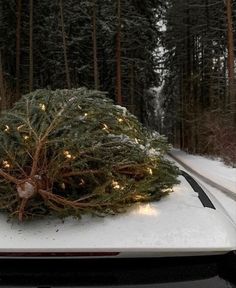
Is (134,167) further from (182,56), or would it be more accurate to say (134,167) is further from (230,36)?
(182,56)

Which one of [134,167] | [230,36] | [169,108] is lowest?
[169,108]

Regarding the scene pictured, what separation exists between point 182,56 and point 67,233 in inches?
1869

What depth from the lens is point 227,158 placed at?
23516mm

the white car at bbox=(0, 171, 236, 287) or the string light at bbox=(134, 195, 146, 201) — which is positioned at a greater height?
the string light at bbox=(134, 195, 146, 201)

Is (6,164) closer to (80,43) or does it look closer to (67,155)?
(67,155)

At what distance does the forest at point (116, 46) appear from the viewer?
38000mm

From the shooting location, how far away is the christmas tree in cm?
274

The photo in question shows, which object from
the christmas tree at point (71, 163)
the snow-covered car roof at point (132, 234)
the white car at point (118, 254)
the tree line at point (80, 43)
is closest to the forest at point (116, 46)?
the tree line at point (80, 43)

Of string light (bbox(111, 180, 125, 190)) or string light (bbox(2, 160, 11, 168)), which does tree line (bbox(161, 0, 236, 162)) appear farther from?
string light (bbox(2, 160, 11, 168))

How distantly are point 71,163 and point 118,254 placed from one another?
635 mm

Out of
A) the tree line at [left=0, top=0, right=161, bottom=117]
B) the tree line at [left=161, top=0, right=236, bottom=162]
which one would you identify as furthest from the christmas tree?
the tree line at [left=0, top=0, right=161, bottom=117]

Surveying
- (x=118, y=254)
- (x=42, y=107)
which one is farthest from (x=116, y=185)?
(x=42, y=107)

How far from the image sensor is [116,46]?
36781mm

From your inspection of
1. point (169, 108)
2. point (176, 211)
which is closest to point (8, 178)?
point (176, 211)
